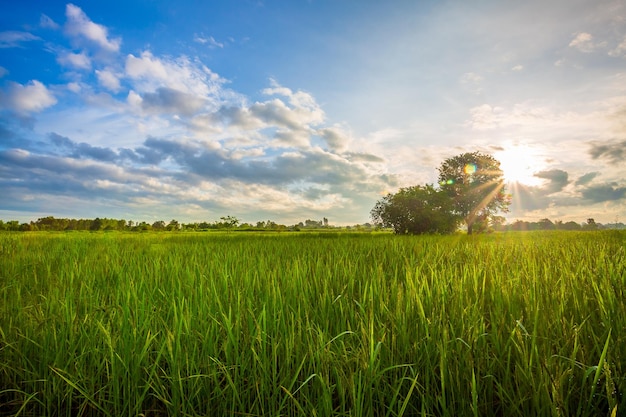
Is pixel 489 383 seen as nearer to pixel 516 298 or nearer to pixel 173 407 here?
pixel 516 298

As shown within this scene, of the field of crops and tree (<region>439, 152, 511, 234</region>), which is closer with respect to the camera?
the field of crops

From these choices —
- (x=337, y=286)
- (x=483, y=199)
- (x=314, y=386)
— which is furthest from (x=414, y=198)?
(x=314, y=386)

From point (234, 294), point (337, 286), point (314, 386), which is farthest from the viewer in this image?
point (337, 286)

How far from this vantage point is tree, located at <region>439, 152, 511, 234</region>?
114 ft

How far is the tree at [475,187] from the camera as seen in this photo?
34.8 meters

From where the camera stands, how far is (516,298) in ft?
8.93

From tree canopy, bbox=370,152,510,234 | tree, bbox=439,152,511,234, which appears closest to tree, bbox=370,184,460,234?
tree canopy, bbox=370,152,510,234

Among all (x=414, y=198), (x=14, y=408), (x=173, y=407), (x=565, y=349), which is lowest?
(x=14, y=408)

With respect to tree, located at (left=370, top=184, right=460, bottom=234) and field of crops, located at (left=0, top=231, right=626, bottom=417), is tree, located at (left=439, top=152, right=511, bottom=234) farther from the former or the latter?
→ field of crops, located at (left=0, top=231, right=626, bottom=417)

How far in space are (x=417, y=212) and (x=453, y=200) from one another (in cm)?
902

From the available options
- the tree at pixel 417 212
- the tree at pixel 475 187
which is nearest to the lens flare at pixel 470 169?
the tree at pixel 475 187

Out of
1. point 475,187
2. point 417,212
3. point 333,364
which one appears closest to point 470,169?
point 475,187

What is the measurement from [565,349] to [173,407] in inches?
86.1

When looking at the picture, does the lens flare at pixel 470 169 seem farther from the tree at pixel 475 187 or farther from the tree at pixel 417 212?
the tree at pixel 417 212
